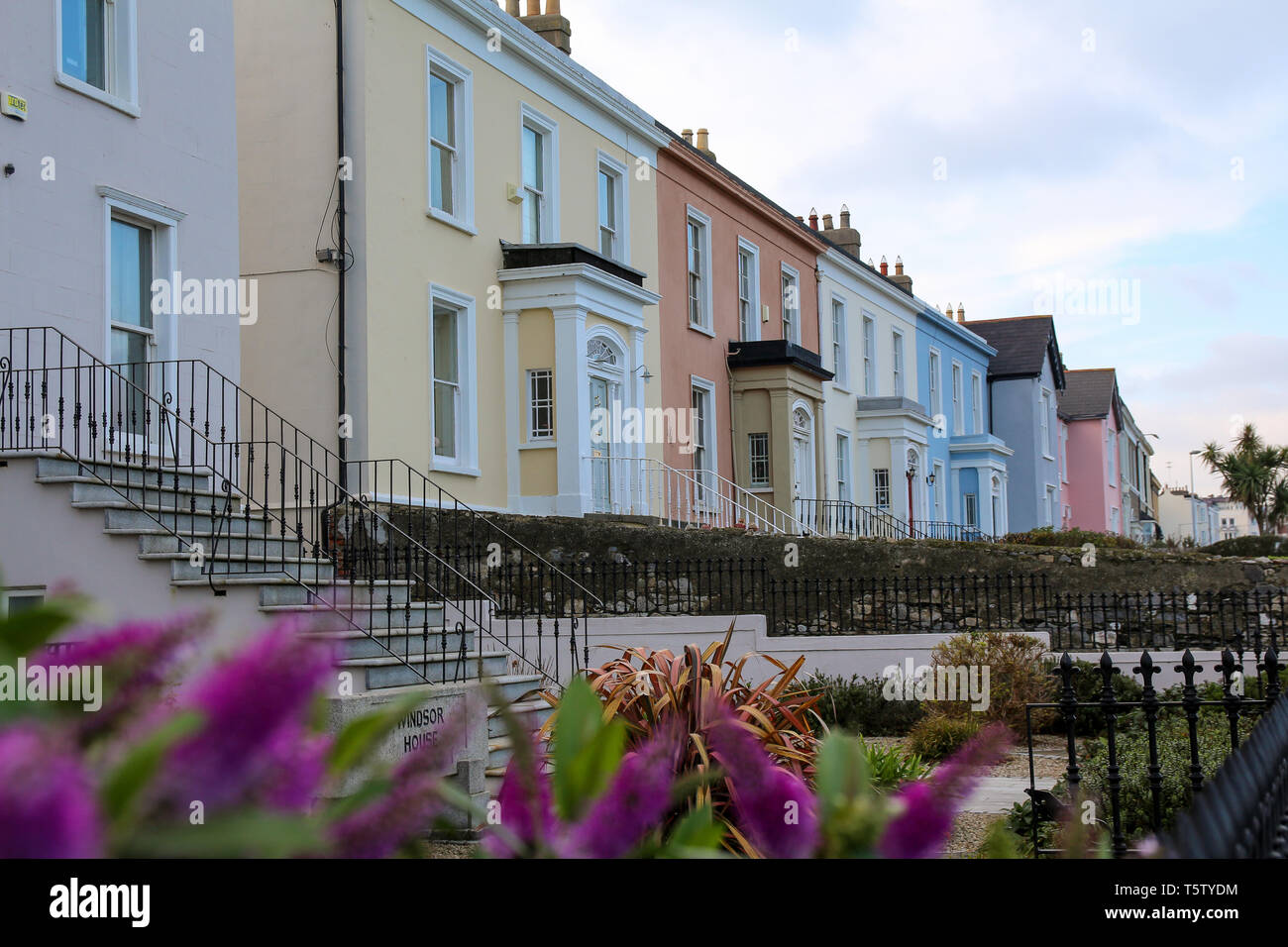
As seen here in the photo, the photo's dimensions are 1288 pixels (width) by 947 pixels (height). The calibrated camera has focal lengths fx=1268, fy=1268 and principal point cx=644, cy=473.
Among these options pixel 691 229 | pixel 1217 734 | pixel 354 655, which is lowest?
pixel 1217 734

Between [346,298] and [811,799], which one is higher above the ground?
[346,298]

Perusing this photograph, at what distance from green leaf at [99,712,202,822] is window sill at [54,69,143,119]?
1302 cm

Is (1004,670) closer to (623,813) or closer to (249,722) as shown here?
(623,813)

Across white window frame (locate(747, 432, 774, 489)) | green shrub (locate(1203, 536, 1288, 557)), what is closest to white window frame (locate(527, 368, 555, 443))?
white window frame (locate(747, 432, 774, 489))

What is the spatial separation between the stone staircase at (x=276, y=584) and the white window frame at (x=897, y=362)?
24.8m

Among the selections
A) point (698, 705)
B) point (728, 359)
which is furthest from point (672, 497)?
point (698, 705)

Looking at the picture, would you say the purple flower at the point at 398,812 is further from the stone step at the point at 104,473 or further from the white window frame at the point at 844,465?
the white window frame at the point at 844,465

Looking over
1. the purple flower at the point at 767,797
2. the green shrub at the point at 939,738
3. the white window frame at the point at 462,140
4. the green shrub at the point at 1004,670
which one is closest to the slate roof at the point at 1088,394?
the white window frame at the point at 462,140

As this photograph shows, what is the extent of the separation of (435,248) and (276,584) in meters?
7.53
